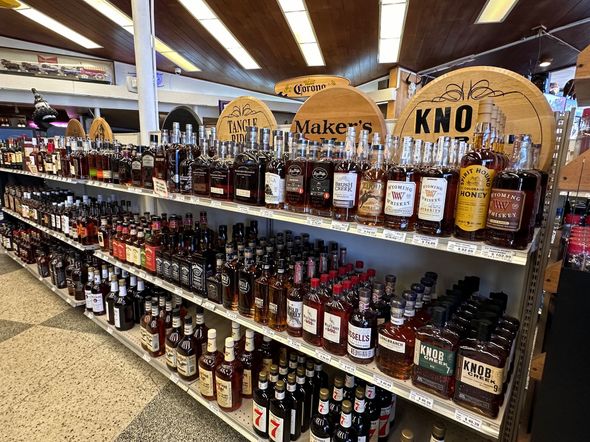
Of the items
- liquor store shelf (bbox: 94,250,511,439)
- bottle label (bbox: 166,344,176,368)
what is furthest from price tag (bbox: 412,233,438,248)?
bottle label (bbox: 166,344,176,368)

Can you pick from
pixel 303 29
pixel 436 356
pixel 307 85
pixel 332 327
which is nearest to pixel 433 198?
pixel 436 356

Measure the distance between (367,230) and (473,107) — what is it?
69 centimetres

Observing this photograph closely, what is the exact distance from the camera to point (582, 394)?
835 mm

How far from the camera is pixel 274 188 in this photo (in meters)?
1.37

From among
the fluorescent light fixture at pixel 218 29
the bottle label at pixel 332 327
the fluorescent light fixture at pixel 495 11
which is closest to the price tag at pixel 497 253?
the bottle label at pixel 332 327

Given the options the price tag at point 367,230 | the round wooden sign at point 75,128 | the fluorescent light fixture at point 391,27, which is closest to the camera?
the price tag at point 367,230

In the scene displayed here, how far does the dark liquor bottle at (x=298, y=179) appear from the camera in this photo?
1.29 metres

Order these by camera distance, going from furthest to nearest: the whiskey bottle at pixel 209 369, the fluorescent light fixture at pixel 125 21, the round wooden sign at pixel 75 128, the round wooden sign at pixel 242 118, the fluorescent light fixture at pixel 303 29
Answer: the fluorescent light fixture at pixel 125 21 < the fluorescent light fixture at pixel 303 29 < the round wooden sign at pixel 75 128 < the round wooden sign at pixel 242 118 < the whiskey bottle at pixel 209 369

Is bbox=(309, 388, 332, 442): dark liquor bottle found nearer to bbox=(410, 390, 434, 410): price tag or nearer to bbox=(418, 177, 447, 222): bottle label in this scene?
bbox=(410, 390, 434, 410): price tag

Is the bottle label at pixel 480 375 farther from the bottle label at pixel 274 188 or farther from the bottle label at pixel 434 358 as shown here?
the bottle label at pixel 274 188

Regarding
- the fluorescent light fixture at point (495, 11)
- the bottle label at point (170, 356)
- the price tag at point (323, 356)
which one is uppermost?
the fluorescent light fixture at point (495, 11)

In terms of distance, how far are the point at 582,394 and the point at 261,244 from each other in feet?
4.03

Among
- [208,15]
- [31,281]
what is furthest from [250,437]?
[208,15]

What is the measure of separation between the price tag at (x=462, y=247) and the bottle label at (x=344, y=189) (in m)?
0.36
